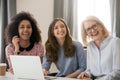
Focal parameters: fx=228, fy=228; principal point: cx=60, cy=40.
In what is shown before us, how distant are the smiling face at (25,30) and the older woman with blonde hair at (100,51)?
68cm

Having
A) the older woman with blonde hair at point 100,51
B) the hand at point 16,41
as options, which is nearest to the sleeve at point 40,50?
the hand at point 16,41

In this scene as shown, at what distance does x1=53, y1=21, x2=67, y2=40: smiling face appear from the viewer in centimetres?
245

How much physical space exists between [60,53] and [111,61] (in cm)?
65

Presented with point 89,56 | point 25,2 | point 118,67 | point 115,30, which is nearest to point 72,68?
point 89,56

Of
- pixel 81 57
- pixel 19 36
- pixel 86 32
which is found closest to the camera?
pixel 86 32

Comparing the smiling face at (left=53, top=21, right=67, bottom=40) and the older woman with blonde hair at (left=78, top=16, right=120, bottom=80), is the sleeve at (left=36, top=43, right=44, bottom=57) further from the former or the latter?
the older woman with blonde hair at (left=78, top=16, right=120, bottom=80)

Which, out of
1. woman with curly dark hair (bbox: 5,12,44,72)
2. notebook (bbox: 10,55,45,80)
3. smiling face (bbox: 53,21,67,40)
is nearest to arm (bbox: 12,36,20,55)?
woman with curly dark hair (bbox: 5,12,44,72)

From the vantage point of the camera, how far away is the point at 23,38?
257 cm

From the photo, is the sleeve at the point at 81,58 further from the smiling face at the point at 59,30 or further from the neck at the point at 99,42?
the neck at the point at 99,42

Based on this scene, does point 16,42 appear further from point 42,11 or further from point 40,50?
point 42,11

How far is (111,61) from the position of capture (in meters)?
2.02

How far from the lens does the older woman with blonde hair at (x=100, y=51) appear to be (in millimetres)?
1977

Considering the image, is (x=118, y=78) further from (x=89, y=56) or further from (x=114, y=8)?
(x=114, y=8)

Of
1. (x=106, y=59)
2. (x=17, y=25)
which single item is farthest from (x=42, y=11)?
(x=106, y=59)
